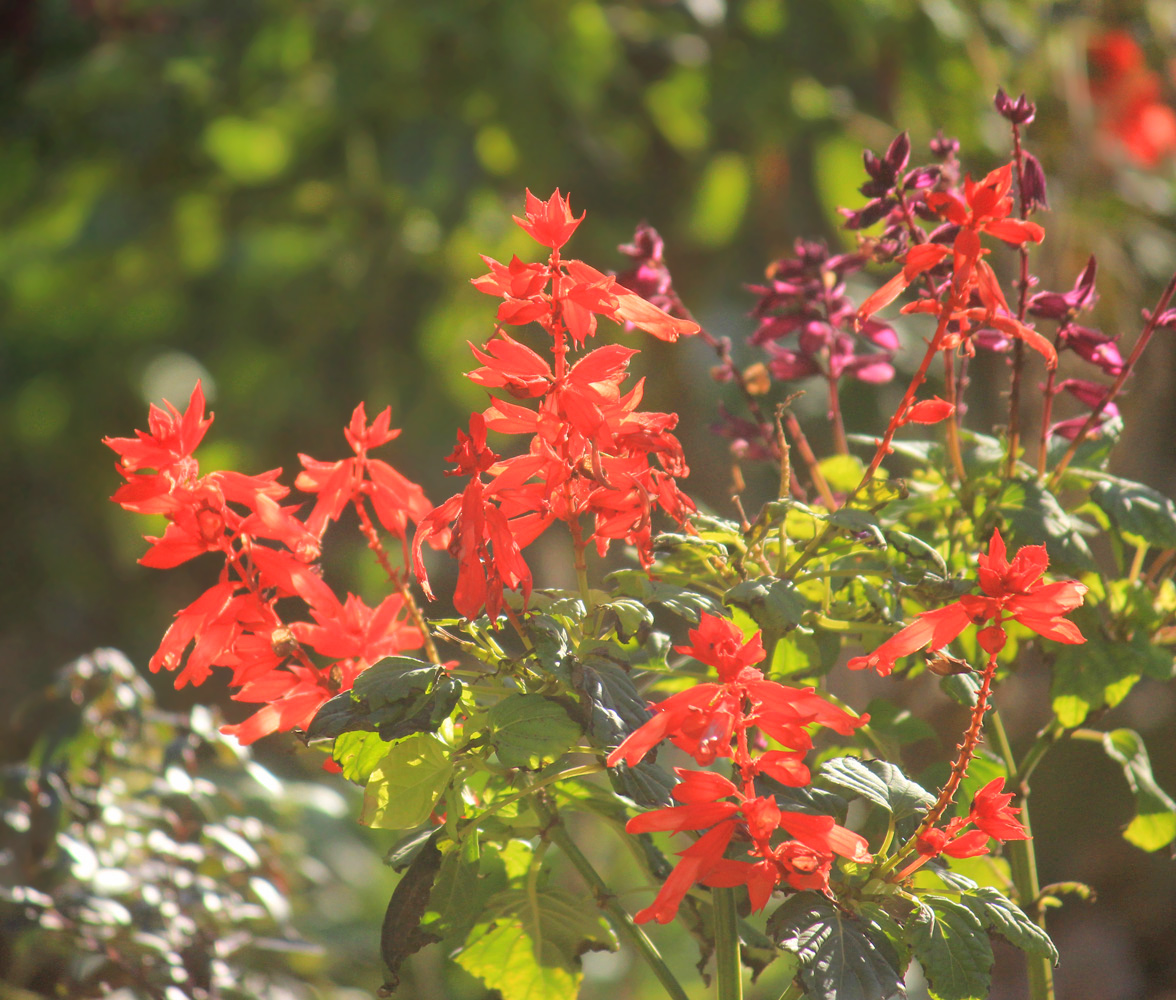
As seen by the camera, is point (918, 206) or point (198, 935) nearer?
point (918, 206)

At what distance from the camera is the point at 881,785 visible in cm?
39

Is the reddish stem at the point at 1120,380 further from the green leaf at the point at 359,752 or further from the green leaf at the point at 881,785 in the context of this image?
the green leaf at the point at 359,752

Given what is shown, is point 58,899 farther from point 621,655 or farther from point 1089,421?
point 1089,421

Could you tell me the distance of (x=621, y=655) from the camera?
0.39m

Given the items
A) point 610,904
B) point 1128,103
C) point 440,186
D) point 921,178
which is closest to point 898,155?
point 921,178

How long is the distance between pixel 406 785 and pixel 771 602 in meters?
0.15

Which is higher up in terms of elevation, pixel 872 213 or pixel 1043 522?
pixel 872 213

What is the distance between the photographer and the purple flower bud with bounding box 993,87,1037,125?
43 cm

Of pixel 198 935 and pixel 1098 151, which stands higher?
pixel 1098 151

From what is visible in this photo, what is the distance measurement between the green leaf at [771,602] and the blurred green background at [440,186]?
1341mm

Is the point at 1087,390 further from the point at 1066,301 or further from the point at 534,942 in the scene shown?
the point at 534,942

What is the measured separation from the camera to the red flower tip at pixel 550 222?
14.3 inches

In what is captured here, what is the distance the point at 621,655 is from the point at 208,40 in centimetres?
200

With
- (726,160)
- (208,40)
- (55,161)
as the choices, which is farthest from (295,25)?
(726,160)
